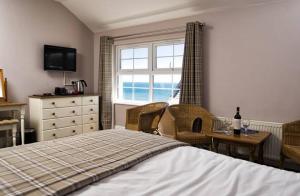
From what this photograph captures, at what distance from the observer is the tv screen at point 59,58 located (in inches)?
167

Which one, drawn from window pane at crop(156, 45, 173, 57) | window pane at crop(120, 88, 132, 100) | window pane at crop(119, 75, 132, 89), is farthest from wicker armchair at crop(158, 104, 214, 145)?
window pane at crop(119, 75, 132, 89)

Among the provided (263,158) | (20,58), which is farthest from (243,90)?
(20,58)

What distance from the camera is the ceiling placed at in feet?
11.3

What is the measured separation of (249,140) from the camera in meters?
2.64

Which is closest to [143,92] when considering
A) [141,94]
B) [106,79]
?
[141,94]

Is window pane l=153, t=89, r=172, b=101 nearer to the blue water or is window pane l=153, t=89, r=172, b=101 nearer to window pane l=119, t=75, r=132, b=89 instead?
the blue water

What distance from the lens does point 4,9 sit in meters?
3.75

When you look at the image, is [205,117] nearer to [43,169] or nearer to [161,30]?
[161,30]

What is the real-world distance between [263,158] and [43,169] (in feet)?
9.43

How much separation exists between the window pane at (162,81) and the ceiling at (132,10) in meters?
1.00

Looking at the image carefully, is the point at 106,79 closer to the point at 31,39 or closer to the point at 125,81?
the point at 125,81

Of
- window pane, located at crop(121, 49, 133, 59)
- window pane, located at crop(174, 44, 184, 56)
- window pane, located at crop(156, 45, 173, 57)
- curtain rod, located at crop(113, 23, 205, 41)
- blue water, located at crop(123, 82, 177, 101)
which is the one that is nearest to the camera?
curtain rod, located at crop(113, 23, 205, 41)

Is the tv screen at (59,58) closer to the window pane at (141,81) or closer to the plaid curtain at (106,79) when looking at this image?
the plaid curtain at (106,79)

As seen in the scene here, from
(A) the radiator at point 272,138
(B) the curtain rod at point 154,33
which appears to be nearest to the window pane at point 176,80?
(B) the curtain rod at point 154,33
